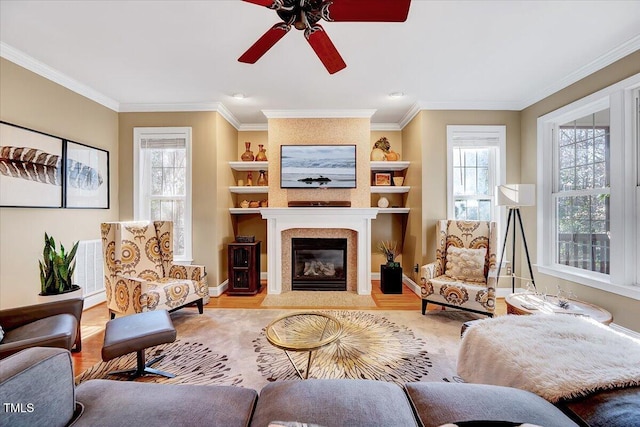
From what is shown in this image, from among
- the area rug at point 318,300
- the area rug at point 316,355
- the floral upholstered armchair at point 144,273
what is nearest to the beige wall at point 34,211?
the floral upholstered armchair at point 144,273

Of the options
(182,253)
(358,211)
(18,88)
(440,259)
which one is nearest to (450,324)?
(440,259)

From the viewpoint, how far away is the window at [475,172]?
384cm

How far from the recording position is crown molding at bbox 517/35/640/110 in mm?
2416

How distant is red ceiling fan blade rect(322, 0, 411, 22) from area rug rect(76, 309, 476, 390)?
7.34 feet

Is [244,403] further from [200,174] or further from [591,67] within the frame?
[591,67]

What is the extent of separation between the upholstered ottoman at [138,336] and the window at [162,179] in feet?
6.84

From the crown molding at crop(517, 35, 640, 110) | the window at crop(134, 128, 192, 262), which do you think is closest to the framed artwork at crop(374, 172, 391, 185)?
the crown molding at crop(517, 35, 640, 110)

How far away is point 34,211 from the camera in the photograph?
109 inches

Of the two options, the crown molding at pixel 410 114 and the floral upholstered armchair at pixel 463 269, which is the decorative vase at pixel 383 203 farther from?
the crown molding at pixel 410 114

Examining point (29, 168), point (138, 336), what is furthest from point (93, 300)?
point (138, 336)

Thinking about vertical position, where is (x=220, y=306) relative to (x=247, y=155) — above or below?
below

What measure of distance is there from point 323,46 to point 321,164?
2271 millimetres

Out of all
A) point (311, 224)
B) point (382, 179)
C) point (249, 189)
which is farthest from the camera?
point (382, 179)

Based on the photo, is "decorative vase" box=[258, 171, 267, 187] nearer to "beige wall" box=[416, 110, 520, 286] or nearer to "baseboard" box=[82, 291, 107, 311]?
"beige wall" box=[416, 110, 520, 286]
